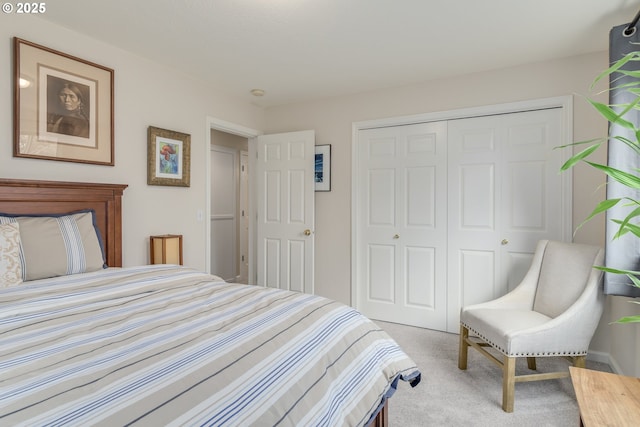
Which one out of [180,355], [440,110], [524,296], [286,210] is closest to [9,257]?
[180,355]

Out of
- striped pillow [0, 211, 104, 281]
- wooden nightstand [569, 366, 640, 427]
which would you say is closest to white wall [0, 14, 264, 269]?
striped pillow [0, 211, 104, 281]

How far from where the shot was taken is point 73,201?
7.24 ft

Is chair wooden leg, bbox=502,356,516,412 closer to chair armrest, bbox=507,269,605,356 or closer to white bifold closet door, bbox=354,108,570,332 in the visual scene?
chair armrest, bbox=507,269,605,356

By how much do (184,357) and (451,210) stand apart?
2.80 m

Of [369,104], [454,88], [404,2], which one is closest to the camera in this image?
[404,2]

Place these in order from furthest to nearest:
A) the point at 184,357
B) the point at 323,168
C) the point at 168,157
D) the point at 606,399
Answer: the point at 323,168, the point at 168,157, the point at 606,399, the point at 184,357

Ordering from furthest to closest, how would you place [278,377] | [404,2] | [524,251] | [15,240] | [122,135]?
[524,251]
[122,135]
[404,2]
[15,240]
[278,377]

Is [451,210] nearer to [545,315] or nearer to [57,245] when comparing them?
[545,315]

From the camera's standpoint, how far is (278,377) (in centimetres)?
93

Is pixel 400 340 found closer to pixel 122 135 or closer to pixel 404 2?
pixel 404 2

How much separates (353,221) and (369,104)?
49.3 inches

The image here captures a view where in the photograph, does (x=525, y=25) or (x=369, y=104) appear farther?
(x=369, y=104)

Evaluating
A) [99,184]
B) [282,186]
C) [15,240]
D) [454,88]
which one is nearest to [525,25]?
[454,88]

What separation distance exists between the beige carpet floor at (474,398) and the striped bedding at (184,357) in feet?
2.22
